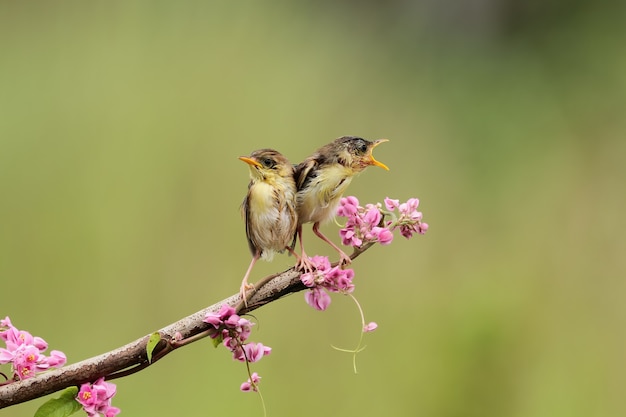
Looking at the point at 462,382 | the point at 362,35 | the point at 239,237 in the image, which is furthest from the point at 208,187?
the point at 362,35

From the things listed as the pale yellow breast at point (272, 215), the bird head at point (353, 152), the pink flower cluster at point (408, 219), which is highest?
the bird head at point (353, 152)

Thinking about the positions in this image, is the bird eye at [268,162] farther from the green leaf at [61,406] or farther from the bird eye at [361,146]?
the green leaf at [61,406]

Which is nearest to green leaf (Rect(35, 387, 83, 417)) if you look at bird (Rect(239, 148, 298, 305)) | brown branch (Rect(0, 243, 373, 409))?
brown branch (Rect(0, 243, 373, 409))

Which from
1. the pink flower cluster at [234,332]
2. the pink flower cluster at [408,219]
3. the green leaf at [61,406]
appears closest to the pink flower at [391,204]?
the pink flower cluster at [408,219]

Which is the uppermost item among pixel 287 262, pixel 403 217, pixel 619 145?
pixel 619 145

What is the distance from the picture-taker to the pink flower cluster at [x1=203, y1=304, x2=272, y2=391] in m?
0.45

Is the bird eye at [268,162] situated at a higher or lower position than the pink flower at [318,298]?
higher

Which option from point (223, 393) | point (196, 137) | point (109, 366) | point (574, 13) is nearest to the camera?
point (109, 366)

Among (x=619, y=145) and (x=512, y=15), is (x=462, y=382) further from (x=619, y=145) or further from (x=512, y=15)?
(x=512, y=15)

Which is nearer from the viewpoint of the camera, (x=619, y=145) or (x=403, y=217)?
(x=403, y=217)

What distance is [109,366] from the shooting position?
1.50 ft

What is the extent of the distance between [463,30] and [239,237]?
1088 millimetres

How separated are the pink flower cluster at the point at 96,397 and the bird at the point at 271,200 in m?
0.10

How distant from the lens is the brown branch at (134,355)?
45cm
